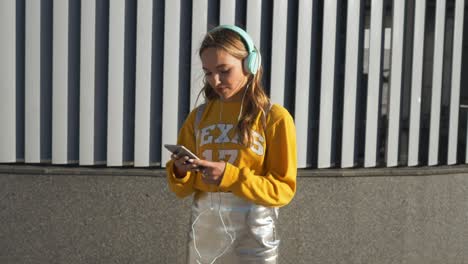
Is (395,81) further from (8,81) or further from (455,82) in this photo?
(8,81)

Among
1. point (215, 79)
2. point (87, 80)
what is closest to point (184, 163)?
point (215, 79)

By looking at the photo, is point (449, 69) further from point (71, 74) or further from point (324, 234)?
point (71, 74)

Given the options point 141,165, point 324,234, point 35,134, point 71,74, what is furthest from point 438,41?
point 35,134

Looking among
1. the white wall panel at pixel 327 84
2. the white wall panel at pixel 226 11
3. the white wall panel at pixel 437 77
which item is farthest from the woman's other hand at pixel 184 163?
the white wall panel at pixel 437 77

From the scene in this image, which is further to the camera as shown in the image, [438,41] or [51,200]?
[438,41]

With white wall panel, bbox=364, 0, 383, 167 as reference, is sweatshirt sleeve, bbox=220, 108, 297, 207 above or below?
below

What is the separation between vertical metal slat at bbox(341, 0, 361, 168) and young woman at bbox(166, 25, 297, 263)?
6.54 feet

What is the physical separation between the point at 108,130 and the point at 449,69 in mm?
2945

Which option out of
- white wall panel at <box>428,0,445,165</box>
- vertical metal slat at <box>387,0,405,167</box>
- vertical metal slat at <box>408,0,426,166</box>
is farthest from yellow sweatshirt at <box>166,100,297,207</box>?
white wall panel at <box>428,0,445,165</box>

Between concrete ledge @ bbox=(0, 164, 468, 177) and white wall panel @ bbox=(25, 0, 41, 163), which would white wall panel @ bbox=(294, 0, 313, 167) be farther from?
white wall panel @ bbox=(25, 0, 41, 163)

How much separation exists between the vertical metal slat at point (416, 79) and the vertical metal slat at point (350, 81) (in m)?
0.53

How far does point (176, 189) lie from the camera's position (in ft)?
8.50

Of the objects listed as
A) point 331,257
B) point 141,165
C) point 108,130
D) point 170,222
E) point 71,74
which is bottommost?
point 331,257

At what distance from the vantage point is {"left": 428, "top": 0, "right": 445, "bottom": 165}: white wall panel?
4.62m
